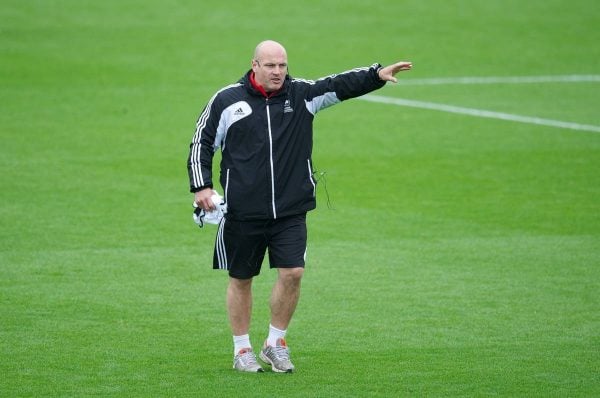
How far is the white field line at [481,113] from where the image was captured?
742 inches

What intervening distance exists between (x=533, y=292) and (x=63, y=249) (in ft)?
15.0

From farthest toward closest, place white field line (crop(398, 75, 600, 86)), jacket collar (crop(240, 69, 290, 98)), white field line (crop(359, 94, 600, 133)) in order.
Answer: white field line (crop(398, 75, 600, 86)), white field line (crop(359, 94, 600, 133)), jacket collar (crop(240, 69, 290, 98))

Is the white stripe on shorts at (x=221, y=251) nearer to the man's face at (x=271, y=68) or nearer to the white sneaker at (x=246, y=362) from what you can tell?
the white sneaker at (x=246, y=362)

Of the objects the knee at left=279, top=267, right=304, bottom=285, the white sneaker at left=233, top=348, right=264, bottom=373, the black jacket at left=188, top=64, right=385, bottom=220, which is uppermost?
the black jacket at left=188, top=64, right=385, bottom=220

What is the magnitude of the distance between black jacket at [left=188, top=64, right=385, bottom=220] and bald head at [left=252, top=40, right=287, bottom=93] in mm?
124

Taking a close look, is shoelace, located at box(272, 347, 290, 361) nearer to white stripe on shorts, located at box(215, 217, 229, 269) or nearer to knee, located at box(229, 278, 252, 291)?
knee, located at box(229, 278, 252, 291)

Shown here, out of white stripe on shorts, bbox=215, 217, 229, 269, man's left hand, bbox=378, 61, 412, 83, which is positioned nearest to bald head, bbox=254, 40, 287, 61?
man's left hand, bbox=378, 61, 412, 83

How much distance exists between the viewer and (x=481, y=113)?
19859mm

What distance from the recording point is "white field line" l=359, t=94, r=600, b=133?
742 inches

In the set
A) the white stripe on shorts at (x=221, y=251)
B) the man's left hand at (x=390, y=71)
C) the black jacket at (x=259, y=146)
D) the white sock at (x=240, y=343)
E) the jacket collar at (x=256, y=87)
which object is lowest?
the white sock at (x=240, y=343)

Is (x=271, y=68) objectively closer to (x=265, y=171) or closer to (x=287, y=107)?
(x=287, y=107)

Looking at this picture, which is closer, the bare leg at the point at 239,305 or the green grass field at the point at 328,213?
the bare leg at the point at 239,305

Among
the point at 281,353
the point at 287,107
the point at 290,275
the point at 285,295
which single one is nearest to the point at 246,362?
the point at 281,353

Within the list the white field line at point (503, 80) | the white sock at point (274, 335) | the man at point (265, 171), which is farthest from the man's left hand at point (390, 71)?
the white field line at point (503, 80)
